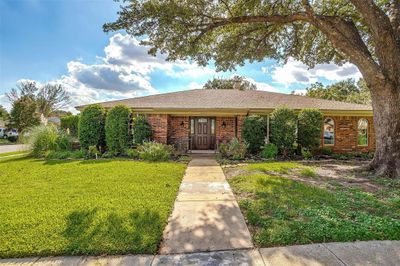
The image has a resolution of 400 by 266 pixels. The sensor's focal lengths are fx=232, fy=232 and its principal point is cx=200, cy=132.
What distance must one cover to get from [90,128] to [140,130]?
256 centimetres

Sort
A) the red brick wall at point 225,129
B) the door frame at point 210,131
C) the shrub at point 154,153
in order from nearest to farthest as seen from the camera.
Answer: the shrub at point 154,153 → the red brick wall at point 225,129 → the door frame at point 210,131

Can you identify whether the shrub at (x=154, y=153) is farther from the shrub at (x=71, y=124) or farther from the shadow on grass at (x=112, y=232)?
the shrub at (x=71, y=124)

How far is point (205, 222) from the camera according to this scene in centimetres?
394

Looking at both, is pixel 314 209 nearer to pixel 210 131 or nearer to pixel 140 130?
pixel 140 130

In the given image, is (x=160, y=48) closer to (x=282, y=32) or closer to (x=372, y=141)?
(x=282, y=32)

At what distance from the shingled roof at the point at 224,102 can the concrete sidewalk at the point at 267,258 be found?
32.2 ft

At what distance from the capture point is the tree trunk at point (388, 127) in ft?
23.8

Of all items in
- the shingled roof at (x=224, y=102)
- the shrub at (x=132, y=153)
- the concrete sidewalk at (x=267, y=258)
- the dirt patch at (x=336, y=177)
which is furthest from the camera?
A: the shingled roof at (x=224, y=102)

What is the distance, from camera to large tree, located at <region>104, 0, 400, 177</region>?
727cm

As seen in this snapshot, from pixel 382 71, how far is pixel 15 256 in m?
9.76

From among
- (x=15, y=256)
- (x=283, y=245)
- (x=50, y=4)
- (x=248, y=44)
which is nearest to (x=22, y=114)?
(x=50, y=4)

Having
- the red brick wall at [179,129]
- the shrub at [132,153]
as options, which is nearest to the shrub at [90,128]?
the shrub at [132,153]

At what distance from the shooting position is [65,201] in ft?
15.8

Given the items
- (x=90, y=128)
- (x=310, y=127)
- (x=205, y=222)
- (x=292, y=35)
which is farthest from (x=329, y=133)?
(x=90, y=128)
